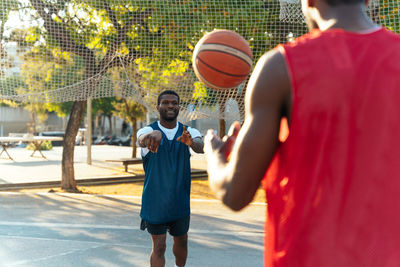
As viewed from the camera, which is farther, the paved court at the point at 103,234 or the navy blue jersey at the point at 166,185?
the paved court at the point at 103,234

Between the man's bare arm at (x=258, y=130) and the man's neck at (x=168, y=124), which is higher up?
the man's bare arm at (x=258, y=130)

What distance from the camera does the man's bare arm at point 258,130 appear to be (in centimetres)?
126

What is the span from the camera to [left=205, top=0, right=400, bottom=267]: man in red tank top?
49.3 inches

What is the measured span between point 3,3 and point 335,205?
1025 cm

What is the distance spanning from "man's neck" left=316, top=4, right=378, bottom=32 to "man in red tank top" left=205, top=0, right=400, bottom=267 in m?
0.03

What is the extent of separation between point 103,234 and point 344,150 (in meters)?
5.67

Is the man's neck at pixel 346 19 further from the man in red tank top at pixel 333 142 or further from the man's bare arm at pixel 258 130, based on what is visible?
the man's bare arm at pixel 258 130

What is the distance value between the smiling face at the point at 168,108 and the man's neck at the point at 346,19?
9.70 feet

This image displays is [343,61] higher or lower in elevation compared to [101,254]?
higher

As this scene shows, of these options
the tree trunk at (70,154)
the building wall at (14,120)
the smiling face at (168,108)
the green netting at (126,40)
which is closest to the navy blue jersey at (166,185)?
the smiling face at (168,108)

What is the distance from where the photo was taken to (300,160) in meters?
1.29

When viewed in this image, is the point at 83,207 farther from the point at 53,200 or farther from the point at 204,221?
the point at 204,221

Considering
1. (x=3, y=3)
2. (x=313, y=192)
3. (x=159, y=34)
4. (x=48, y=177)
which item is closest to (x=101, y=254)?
(x=313, y=192)

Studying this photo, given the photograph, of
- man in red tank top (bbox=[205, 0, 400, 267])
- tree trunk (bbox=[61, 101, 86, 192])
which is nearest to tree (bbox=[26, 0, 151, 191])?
tree trunk (bbox=[61, 101, 86, 192])
